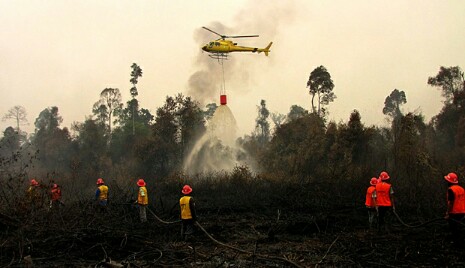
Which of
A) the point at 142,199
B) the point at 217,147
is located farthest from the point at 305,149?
the point at 142,199

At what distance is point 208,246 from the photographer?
12375mm

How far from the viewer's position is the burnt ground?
1001cm

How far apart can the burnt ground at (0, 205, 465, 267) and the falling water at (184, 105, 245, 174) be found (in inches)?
1125

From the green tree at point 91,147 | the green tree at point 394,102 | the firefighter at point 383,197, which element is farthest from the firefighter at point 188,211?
the green tree at point 394,102

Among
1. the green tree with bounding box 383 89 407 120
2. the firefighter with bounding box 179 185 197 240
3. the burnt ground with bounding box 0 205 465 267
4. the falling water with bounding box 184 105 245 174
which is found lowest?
the burnt ground with bounding box 0 205 465 267

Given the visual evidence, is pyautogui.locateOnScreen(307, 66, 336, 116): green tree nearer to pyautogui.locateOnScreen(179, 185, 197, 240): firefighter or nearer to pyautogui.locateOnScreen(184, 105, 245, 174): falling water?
pyautogui.locateOnScreen(184, 105, 245, 174): falling water

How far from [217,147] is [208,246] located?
32.9m

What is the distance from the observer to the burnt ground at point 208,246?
1001 cm

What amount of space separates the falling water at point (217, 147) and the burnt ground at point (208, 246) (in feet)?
93.7

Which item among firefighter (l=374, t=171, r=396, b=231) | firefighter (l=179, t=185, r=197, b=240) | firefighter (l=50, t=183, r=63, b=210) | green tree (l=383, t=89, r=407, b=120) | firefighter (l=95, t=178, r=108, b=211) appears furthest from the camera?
green tree (l=383, t=89, r=407, b=120)

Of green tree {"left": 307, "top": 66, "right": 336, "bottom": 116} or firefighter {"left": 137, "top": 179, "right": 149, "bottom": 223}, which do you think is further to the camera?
green tree {"left": 307, "top": 66, "right": 336, "bottom": 116}

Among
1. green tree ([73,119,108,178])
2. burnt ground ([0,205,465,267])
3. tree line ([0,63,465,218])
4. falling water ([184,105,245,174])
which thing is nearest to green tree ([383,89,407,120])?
tree line ([0,63,465,218])

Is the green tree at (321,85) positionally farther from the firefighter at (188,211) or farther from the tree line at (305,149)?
the firefighter at (188,211)

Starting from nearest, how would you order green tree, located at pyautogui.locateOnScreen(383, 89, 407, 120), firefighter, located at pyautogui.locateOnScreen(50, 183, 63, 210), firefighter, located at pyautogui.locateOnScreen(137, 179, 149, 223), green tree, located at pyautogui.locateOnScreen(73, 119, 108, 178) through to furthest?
firefighter, located at pyautogui.locateOnScreen(50, 183, 63, 210) → firefighter, located at pyautogui.locateOnScreen(137, 179, 149, 223) → green tree, located at pyautogui.locateOnScreen(73, 119, 108, 178) → green tree, located at pyautogui.locateOnScreen(383, 89, 407, 120)
